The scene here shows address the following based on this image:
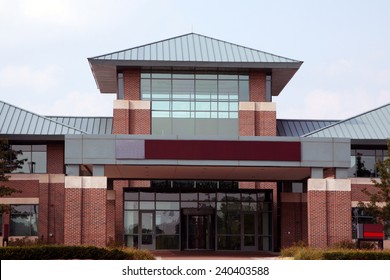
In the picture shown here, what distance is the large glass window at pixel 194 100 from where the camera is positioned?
146 ft

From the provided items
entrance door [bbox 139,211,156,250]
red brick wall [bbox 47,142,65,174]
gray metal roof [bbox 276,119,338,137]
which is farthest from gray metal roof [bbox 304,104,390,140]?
red brick wall [bbox 47,142,65,174]

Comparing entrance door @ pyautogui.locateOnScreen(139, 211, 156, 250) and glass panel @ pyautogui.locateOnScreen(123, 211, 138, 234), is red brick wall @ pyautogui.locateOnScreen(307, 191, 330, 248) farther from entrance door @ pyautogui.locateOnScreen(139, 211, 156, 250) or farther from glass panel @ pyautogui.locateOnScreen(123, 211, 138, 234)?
glass panel @ pyautogui.locateOnScreen(123, 211, 138, 234)

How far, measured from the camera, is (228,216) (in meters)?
45.1

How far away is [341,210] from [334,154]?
2588mm

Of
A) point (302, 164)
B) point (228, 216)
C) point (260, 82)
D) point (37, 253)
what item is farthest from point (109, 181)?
point (37, 253)

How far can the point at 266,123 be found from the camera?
4494 cm

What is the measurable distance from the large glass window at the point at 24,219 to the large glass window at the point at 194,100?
8.08 m

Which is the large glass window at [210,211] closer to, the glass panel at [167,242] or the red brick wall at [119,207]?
the glass panel at [167,242]

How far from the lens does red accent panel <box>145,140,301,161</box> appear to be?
115ft

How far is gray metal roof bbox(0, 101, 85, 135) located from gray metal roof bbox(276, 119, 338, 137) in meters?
12.4

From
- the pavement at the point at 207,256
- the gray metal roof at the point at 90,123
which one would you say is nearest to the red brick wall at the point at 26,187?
the gray metal roof at the point at 90,123


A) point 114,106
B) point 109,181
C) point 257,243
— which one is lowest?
point 257,243

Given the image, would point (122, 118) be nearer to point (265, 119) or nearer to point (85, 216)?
point (265, 119)

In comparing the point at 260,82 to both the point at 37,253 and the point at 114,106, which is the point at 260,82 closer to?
the point at 114,106
